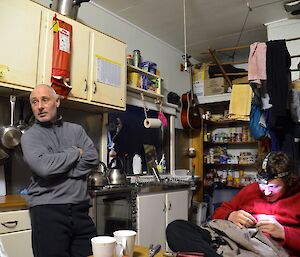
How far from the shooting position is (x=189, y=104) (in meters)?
4.21

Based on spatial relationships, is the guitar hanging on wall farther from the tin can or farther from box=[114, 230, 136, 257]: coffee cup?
box=[114, 230, 136, 257]: coffee cup

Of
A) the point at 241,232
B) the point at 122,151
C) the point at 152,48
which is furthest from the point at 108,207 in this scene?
the point at 152,48

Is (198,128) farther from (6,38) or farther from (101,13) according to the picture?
(6,38)

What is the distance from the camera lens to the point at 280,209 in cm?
170

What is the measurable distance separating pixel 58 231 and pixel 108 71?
1.48 meters

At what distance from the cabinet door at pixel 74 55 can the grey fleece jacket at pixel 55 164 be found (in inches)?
20.5

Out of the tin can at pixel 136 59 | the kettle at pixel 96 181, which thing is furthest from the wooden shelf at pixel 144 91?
A: the kettle at pixel 96 181

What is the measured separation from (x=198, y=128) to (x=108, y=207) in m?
2.28

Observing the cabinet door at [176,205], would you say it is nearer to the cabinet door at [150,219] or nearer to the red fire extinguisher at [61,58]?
the cabinet door at [150,219]

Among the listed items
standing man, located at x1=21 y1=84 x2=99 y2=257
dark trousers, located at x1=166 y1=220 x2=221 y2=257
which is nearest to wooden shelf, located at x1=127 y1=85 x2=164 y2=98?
standing man, located at x1=21 y1=84 x2=99 y2=257

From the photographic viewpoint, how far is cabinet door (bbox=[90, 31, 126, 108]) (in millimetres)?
2527

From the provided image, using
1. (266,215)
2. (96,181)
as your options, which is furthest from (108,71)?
(266,215)

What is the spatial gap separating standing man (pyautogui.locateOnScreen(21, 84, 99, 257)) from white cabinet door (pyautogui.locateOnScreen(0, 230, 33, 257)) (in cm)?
14

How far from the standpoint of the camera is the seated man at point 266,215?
1447 mm
